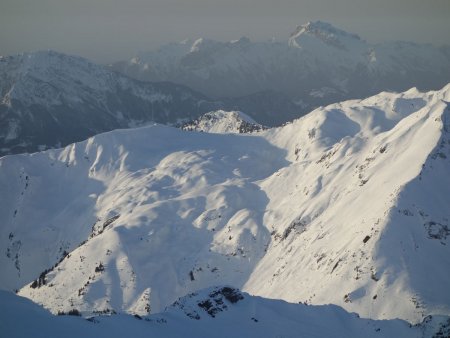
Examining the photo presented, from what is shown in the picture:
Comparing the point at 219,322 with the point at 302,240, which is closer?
the point at 219,322

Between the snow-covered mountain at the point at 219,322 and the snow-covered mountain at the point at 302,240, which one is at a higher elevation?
the snow-covered mountain at the point at 219,322

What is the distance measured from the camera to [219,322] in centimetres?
7400

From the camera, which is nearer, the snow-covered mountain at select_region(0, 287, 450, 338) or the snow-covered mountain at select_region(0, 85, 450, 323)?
the snow-covered mountain at select_region(0, 287, 450, 338)

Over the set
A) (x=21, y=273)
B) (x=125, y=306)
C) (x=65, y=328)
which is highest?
(x=65, y=328)

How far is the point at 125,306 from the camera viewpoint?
140000 mm

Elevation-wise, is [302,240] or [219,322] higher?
[219,322]

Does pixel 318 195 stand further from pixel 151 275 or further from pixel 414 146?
pixel 151 275

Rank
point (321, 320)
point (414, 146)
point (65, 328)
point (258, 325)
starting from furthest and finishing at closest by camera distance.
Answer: point (414, 146) → point (321, 320) → point (258, 325) → point (65, 328)

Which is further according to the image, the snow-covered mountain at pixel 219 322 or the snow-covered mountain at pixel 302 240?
the snow-covered mountain at pixel 302 240

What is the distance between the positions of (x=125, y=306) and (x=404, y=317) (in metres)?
74.3

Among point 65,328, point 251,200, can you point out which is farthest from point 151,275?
point 65,328

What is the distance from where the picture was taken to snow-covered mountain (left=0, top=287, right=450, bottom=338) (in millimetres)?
56719

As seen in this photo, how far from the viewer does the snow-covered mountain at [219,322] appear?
56719 millimetres

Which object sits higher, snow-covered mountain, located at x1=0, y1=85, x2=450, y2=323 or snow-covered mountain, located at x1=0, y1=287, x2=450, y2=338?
snow-covered mountain, located at x1=0, y1=287, x2=450, y2=338
